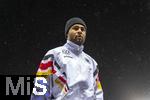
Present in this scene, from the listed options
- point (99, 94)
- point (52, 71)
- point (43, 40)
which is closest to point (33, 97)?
point (52, 71)

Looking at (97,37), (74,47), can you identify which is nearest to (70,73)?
(74,47)

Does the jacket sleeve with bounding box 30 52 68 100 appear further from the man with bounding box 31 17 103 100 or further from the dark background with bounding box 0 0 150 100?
the dark background with bounding box 0 0 150 100

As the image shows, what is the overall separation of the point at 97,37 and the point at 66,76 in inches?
38.9

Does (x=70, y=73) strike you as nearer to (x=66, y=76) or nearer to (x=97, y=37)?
(x=66, y=76)

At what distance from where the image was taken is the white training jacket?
167 centimetres

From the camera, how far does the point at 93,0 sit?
2.66 meters

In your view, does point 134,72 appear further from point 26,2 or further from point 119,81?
point 26,2

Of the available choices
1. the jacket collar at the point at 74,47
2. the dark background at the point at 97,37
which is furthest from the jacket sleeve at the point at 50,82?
the dark background at the point at 97,37

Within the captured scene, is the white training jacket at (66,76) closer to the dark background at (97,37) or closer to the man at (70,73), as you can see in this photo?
the man at (70,73)

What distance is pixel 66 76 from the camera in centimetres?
169

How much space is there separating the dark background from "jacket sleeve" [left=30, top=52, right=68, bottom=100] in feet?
2.89

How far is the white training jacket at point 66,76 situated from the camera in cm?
167

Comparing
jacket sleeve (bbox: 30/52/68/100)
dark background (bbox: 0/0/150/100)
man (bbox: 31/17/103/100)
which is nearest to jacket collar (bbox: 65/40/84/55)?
man (bbox: 31/17/103/100)

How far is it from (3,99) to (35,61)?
0.32m
